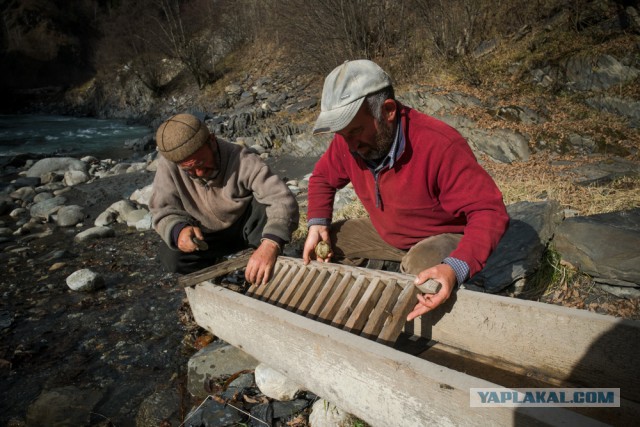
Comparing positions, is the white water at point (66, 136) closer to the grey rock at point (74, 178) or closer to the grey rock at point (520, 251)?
the grey rock at point (74, 178)

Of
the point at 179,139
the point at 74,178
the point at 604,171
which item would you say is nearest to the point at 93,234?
the point at 179,139

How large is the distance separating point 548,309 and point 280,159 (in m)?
8.30

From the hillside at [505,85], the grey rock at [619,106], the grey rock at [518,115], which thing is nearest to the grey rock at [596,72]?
the hillside at [505,85]

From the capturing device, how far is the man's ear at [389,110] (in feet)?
7.32

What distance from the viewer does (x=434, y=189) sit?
95.2 inches

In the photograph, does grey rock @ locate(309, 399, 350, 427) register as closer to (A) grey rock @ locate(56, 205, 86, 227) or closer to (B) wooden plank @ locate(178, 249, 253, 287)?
(B) wooden plank @ locate(178, 249, 253, 287)

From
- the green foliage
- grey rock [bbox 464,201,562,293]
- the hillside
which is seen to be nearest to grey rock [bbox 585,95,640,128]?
the hillside

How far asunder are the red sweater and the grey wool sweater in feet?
1.92

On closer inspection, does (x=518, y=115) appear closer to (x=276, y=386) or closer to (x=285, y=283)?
(x=285, y=283)

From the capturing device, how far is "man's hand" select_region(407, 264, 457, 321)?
2.06 m

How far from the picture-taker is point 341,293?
2514mm

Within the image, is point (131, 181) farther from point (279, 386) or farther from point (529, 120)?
point (529, 120)

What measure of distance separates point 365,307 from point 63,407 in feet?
7.33

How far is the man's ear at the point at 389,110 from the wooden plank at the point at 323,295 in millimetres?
1126
